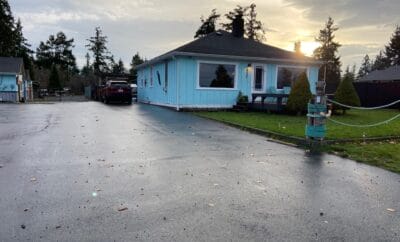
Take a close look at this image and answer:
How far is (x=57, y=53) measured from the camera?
65.2 m

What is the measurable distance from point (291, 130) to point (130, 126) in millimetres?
4832

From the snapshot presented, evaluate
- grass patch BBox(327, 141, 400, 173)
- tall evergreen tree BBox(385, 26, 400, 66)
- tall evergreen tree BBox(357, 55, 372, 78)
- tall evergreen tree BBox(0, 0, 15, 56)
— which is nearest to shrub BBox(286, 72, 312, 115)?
grass patch BBox(327, 141, 400, 173)

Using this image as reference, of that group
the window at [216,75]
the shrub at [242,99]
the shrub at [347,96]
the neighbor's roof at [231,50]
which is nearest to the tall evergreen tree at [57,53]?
the neighbor's roof at [231,50]

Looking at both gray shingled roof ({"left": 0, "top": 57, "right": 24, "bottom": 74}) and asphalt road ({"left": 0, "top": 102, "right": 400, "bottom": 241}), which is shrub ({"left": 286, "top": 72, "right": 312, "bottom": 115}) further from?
gray shingled roof ({"left": 0, "top": 57, "right": 24, "bottom": 74})

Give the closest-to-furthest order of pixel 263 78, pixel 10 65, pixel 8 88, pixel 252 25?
1. pixel 263 78
2. pixel 8 88
3. pixel 10 65
4. pixel 252 25

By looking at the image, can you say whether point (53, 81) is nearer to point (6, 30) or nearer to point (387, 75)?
point (6, 30)

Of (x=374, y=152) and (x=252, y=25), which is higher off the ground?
(x=252, y=25)

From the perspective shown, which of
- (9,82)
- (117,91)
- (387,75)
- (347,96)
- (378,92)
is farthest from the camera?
(387,75)

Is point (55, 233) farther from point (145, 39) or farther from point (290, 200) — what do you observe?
point (145, 39)


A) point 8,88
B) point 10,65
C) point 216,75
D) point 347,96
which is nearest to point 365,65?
point 347,96

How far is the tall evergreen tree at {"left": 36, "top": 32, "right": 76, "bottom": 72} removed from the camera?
63.9 m

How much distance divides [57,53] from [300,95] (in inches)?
2436

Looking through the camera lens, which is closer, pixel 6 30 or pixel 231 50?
Answer: pixel 231 50

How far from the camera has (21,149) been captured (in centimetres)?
654
